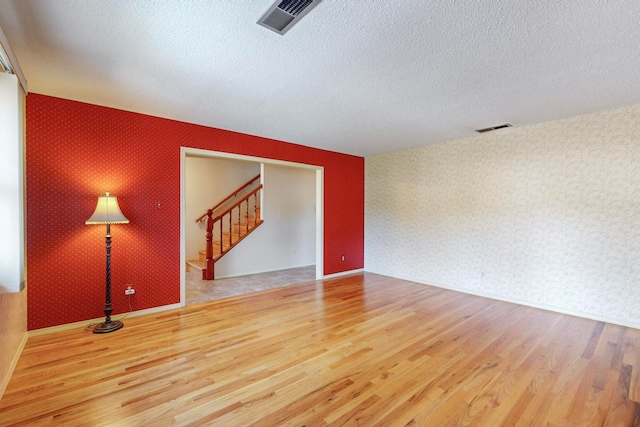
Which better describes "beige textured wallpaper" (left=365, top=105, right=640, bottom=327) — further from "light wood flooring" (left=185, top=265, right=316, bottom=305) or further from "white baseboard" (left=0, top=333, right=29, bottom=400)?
"white baseboard" (left=0, top=333, right=29, bottom=400)

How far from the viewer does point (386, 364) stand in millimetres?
2346

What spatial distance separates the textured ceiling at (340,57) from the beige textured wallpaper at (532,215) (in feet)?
1.57

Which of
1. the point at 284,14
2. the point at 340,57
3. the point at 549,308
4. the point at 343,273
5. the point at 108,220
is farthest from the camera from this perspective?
the point at 343,273

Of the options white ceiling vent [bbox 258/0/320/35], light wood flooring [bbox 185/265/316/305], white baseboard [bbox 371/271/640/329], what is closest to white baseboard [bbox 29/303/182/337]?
light wood flooring [bbox 185/265/316/305]

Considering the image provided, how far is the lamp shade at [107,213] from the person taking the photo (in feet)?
9.44

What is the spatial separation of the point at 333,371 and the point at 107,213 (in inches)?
110

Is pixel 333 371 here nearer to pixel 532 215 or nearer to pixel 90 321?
pixel 90 321

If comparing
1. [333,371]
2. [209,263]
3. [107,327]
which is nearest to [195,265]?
[209,263]

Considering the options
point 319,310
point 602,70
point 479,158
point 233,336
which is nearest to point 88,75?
point 233,336

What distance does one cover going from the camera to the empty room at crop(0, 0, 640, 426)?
1.80 meters

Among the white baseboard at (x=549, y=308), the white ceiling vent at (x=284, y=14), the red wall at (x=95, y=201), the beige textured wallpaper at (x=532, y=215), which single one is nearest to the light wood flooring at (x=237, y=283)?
the red wall at (x=95, y=201)

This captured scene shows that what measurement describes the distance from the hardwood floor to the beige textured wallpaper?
0.51 m

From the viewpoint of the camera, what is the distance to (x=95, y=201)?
124 inches

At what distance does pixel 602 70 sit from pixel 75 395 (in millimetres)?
4827
